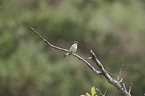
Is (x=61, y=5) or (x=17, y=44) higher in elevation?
(x=61, y=5)

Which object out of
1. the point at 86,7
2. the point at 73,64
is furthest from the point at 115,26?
the point at 73,64

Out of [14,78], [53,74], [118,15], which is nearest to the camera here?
[14,78]

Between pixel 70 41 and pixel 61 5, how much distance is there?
4.38 feet

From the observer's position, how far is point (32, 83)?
6.39m

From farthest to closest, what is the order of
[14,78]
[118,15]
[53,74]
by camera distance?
[118,15] < [53,74] < [14,78]

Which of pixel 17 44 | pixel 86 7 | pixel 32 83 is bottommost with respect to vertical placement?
pixel 32 83

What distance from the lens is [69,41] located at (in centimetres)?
778

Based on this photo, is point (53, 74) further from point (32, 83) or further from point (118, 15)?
point (118, 15)

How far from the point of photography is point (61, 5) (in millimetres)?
8141

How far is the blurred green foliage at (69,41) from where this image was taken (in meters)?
6.43

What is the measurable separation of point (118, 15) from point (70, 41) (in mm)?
1767

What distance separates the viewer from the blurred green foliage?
21.1 feet

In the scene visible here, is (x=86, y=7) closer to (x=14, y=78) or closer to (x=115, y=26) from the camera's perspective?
(x=115, y=26)

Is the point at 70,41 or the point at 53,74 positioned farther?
the point at 70,41
